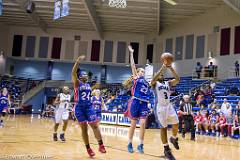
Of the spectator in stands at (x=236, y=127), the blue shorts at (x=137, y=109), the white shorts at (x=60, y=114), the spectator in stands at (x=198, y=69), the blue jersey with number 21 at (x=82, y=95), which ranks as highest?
the spectator in stands at (x=198, y=69)

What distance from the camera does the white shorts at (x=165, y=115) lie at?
595cm

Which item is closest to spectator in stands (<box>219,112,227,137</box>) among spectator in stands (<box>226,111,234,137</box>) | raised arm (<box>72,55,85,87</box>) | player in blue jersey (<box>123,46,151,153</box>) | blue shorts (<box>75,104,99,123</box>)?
spectator in stands (<box>226,111,234,137</box>)

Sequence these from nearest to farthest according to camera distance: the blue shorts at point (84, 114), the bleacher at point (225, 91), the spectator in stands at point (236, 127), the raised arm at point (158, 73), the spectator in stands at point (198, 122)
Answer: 1. the raised arm at point (158, 73)
2. the blue shorts at point (84, 114)
3. the spectator in stands at point (236, 127)
4. the spectator in stands at point (198, 122)
5. the bleacher at point (225, 91)

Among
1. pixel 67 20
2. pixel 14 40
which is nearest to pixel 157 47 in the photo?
pixel 67 20

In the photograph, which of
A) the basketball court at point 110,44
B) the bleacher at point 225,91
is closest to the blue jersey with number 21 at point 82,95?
the bleacher at point 225,91

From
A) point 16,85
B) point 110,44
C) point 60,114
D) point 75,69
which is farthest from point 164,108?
point 110,44

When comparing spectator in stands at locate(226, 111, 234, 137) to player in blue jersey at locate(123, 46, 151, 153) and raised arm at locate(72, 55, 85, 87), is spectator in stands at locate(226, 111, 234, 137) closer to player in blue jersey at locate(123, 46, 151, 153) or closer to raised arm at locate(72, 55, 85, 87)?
player in blue jersey at locate(123, 46, 151, 153)

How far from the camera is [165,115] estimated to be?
19.8 feet

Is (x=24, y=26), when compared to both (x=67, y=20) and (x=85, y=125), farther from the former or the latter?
(x=85, y=125)

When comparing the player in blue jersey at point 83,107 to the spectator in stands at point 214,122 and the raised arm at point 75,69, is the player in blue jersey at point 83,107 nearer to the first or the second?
the raised arm at point 75,69

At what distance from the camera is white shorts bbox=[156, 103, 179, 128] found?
5945 millimetres

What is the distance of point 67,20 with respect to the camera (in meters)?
31.0

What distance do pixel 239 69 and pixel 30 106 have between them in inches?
713

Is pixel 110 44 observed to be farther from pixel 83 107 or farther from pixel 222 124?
pixel 83 107
